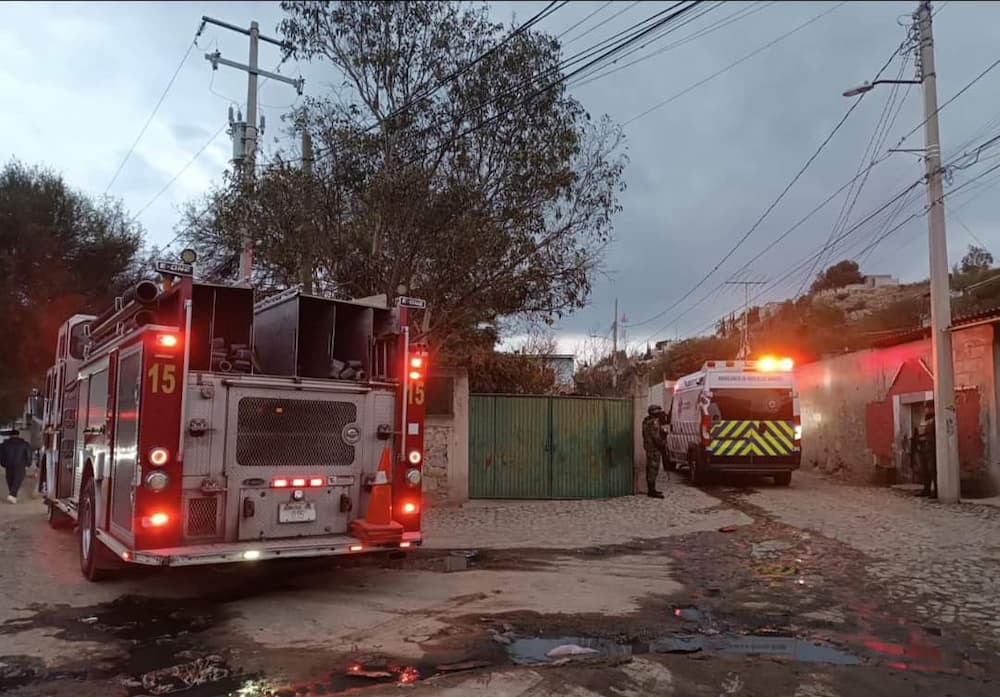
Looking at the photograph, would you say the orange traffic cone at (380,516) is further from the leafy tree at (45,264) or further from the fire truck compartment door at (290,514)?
the leafy tree at (45,264)

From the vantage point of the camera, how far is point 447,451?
13.6m

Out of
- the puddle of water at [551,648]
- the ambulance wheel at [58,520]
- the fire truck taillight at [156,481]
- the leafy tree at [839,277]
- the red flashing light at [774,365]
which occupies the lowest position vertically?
the puddle of water at [551,648]

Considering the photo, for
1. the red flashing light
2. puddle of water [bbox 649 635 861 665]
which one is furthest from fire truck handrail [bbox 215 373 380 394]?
the red flashing light

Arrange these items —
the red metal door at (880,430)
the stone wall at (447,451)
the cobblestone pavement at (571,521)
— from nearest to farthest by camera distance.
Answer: the cobblestone pavement at (571,521) → the stone wall at (447,451) → the red metal door at (880,430)

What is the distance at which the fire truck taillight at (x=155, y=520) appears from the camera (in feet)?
21.3

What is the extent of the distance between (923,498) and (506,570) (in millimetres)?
9780

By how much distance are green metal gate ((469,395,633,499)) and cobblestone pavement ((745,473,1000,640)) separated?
280 cm

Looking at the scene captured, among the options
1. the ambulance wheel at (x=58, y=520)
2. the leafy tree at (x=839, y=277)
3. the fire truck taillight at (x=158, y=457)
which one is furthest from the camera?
the leafy tree at (x=839, y=277)

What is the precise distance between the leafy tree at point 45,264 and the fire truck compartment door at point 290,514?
17042mm

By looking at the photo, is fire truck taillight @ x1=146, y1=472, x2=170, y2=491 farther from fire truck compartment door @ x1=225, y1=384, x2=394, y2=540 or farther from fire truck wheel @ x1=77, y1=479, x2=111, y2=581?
fire truck wheel @ x1=77, y1=479, x2=111, y2=581

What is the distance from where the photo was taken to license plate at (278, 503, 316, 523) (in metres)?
7.22

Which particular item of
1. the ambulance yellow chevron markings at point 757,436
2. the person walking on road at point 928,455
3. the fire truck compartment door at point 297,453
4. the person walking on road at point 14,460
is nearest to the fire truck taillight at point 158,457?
the fire truck compartment door at point 297,453

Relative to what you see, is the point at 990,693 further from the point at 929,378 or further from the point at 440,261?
the point at 929,378

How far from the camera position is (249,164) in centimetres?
1342
